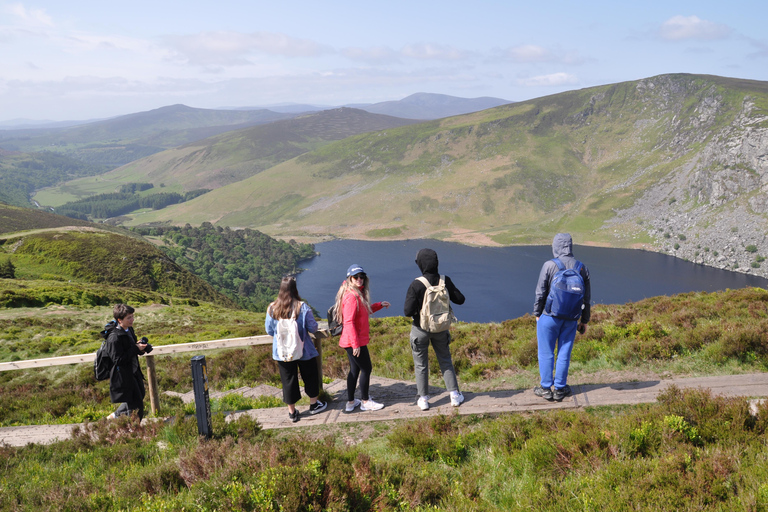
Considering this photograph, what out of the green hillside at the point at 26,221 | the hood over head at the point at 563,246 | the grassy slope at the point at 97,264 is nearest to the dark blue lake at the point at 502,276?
the grassy slope at the point at 97,264

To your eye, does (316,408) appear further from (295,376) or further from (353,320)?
(353,320)

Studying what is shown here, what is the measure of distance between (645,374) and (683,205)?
189 meters

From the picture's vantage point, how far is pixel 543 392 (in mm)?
6746

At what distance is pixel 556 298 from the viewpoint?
20.9 ft

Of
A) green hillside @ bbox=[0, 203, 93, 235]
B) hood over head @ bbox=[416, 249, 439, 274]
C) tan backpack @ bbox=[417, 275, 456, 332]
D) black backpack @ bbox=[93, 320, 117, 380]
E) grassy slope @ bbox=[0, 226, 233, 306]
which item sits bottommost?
grassy slope @ bbox=[0, 226, 233, 306]

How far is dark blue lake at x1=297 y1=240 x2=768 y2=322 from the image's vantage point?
4424 inches

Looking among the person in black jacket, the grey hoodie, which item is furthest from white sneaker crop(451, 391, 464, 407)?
the person in black jacket

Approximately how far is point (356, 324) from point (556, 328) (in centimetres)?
297

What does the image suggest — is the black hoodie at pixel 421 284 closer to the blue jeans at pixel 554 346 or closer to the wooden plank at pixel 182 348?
the blue jeans at pixel 554 346

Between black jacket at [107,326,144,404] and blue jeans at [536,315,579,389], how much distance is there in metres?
6.28

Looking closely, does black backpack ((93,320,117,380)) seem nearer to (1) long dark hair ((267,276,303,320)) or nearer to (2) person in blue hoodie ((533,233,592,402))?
(1) long dark hair ((267,276,303,320))

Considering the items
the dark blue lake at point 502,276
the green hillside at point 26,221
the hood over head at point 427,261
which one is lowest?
the dark blue lake at point 502,276

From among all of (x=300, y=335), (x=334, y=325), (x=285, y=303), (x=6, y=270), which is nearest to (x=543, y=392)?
(x=334, y=325)

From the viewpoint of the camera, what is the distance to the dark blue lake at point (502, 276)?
369 feet
